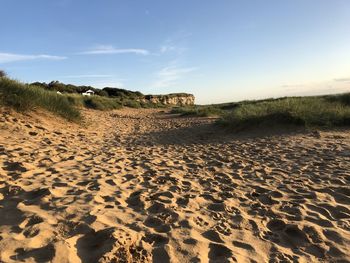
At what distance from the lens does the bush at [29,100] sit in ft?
33.4

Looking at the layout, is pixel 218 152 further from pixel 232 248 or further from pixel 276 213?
pixel 232 248

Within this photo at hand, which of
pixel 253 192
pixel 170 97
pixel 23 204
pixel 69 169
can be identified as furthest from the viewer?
pixel 170 97

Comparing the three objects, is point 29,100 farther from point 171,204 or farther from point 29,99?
point 171,204

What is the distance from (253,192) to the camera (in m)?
4.82

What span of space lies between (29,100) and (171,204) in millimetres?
8132

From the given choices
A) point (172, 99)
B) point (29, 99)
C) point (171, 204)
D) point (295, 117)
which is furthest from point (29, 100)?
point (172, 99)

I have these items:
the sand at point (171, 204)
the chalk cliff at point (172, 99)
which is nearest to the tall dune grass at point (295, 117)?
the sand at point (171, 204)

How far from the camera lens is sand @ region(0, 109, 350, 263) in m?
3.04

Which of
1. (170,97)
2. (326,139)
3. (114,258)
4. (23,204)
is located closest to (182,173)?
(23,204)

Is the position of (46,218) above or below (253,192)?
above

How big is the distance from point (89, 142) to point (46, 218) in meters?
5.66

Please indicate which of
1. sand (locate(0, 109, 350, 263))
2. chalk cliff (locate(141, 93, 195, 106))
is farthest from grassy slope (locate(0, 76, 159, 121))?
chalk cliff (locate(141, 93, 195, 106))

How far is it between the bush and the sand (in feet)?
8.07

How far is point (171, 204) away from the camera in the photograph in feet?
13.8
